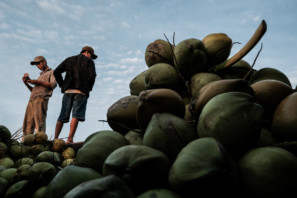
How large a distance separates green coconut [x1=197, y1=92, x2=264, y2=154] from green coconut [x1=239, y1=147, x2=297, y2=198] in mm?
88

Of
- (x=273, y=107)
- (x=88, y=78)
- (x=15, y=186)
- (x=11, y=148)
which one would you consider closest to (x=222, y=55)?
(x=273, y=107)

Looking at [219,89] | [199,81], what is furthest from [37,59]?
[219,89]

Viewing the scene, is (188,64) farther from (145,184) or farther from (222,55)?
(145,184)

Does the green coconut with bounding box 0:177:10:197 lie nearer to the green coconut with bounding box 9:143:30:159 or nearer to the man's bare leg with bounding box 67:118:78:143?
the green coconut with bounding box 9:143:30:159

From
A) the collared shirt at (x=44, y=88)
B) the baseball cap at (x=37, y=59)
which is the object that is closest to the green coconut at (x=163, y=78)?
the collared shirt at (x=44, y=88)

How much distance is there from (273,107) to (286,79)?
0.51 metres

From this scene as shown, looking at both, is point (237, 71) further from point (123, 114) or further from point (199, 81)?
point (123, 114)

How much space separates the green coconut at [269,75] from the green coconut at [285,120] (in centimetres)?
45

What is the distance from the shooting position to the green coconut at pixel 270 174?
0.96 metres

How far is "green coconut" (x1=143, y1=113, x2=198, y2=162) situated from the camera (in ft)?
3.87

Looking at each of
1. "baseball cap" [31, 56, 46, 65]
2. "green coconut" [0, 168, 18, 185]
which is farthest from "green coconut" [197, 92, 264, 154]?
"baseball cap" [31, 56, 46, 65]

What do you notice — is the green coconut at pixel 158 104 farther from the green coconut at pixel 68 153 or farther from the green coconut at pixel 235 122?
the green coconut at pixel 68 153

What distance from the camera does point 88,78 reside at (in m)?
6.46

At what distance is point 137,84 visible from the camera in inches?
80.6
